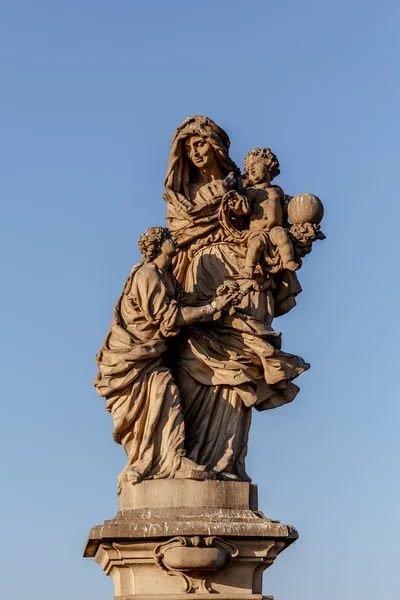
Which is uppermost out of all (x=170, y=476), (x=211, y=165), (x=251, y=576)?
(x=211, y=165)

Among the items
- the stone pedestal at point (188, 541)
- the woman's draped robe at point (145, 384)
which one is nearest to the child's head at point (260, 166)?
the woman's draped robe at point (145, 384)

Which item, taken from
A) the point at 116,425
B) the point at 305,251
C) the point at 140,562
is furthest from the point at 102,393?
the point at 305,251

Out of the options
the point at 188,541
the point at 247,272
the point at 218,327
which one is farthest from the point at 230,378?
the point at 188,541

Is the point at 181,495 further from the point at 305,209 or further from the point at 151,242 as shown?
the point at 305,209

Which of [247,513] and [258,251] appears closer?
[247,513]

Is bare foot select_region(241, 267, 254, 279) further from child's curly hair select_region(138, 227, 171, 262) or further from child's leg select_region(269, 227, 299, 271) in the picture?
child's curly hair select_region(138, 227, 171, 262)

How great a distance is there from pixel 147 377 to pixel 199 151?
2696mm

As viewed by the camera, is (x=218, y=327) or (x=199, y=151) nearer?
(x=218, y=327)

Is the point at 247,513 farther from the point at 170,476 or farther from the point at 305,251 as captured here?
the point at 305,251

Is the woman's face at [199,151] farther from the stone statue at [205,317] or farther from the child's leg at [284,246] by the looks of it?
the child's leg at [284,246]

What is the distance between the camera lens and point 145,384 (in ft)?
46.4

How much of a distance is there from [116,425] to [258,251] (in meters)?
2.40

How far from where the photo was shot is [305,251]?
15156 millimetres

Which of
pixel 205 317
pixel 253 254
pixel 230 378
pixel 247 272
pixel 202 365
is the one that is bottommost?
pixel 230 378
